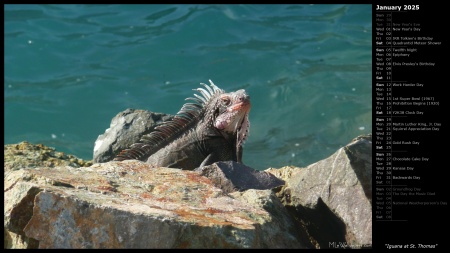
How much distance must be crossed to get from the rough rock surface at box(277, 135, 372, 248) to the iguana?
5.79 feet

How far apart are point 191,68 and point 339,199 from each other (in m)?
10.7

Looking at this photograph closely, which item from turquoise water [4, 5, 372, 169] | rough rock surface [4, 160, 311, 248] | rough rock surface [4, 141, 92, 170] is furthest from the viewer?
turquoise water [4, 5, 372, 169]

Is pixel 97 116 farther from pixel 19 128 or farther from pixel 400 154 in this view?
pixel 400 154

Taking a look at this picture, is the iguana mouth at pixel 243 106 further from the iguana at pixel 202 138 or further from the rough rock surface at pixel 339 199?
the rough rock surface at pixel 339 199

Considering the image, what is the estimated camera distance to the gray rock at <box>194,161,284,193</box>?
5.60m

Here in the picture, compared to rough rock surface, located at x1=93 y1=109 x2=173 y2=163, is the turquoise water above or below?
above

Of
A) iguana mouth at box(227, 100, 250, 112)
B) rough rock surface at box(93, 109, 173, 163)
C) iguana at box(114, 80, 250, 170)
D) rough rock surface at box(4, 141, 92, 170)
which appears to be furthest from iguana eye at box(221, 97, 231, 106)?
rough rock surface at box(4, 141, 92, 170)

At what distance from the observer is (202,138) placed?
7.24 m

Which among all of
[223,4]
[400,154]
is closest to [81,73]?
[223,4]

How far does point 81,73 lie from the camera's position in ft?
50.4

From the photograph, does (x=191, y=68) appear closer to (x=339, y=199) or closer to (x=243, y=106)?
(x=243, y=106)

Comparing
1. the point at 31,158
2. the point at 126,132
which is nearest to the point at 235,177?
the point at 31,158

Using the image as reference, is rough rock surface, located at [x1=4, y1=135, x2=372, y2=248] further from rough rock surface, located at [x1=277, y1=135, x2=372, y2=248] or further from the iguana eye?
the iguana eye
